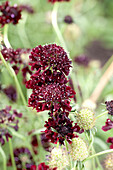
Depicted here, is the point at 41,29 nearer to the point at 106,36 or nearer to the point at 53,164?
the point at 106,36

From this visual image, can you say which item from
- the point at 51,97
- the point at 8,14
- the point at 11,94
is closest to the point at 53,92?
the point at 51,97

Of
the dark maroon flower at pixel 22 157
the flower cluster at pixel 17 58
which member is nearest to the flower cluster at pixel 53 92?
the flower cluster at pixel 17 58

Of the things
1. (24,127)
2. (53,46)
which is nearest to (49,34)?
(24,127)

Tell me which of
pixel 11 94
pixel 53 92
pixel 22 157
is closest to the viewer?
pixel 53 92

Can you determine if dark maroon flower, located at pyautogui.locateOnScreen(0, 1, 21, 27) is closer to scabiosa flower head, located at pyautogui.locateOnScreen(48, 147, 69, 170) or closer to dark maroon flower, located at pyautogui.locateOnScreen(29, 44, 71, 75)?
dark maroon flower, located at pyautogui.locateOnScreen(29, 44, 71, 75)

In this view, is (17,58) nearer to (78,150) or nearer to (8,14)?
(8,14)
